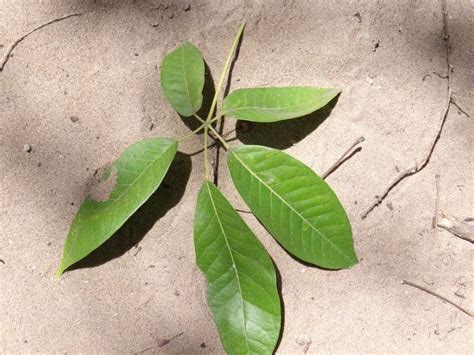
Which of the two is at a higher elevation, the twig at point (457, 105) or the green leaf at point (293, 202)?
the twig at point (457, 105)

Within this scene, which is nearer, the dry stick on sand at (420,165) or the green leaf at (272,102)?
the green leaf at (272,102)

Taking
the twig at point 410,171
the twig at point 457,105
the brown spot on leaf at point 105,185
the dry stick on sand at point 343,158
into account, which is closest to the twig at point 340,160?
the dry stick on sand at point 343,158

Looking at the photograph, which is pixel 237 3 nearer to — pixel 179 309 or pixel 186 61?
pixel 186 61

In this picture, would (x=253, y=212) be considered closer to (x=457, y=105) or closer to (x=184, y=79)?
(x=184, y=79)

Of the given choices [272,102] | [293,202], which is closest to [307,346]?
[293,202]

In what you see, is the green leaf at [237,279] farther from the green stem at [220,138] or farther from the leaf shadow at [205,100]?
the leaf shadow at [205,100]

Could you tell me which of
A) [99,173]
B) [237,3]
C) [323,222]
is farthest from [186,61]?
[323,222]
